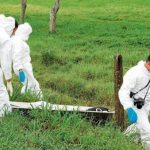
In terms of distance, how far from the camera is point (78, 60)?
18703 mm

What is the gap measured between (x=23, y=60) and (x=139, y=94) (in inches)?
146

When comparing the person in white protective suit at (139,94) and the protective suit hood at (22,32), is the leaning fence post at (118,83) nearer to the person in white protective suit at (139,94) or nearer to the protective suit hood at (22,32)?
the person in white protective suit at (139,94)

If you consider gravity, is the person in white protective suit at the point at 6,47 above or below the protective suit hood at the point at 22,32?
below

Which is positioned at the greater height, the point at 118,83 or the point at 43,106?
the point at 118,83

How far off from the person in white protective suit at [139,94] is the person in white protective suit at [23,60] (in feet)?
8.65

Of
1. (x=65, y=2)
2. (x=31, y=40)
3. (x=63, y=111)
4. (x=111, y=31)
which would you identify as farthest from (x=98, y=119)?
(x=65, y=2)

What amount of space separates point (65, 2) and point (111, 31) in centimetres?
1394

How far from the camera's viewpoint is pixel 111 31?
25047 mm

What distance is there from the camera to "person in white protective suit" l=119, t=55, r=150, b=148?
31.7ft

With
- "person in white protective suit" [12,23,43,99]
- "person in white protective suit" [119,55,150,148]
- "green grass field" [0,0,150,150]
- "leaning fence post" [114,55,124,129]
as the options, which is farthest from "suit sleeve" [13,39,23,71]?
"person in white protective suit" [119,55,150,148]

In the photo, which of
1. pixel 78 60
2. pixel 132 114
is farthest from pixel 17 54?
pixel 78 60

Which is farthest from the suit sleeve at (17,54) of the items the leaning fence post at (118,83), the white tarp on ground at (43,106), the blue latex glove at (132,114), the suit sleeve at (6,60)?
the blue latex glove at (132,114)

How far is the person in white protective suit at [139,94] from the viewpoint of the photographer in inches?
381

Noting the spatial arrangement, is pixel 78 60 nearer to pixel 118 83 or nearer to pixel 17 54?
pixel 17 54
